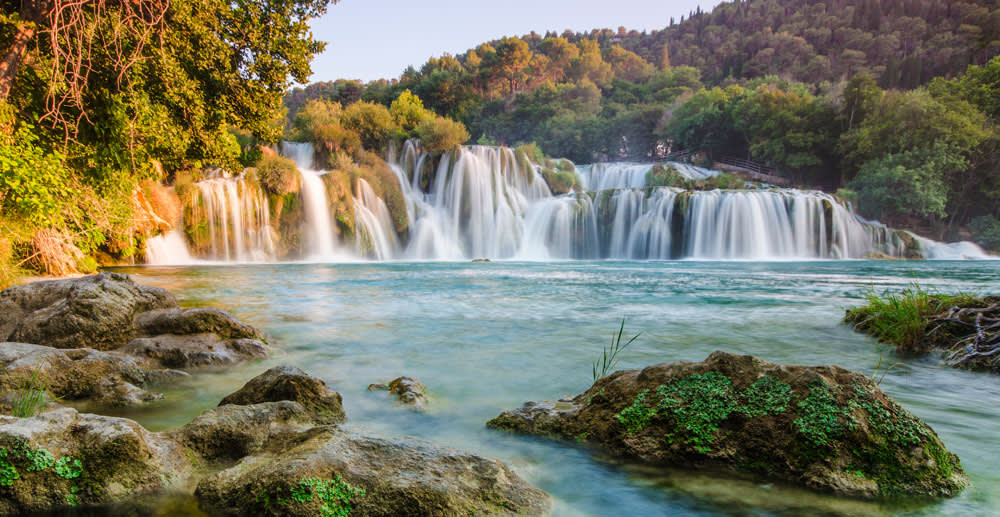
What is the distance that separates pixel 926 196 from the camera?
3097 cm

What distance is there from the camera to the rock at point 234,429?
8.14 feet

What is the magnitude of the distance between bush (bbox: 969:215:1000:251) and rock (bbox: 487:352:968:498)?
4160 cm

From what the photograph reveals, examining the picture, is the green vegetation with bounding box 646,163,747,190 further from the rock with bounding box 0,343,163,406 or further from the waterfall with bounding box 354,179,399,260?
the rock with bounding box 0,343,163,406

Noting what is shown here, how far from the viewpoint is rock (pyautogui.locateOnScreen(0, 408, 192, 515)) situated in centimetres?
187

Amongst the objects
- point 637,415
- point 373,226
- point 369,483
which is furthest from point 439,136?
point 369,483

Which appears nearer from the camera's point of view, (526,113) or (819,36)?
(526,113)

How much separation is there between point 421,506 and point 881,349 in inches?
224

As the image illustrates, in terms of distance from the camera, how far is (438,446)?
7.67 ft

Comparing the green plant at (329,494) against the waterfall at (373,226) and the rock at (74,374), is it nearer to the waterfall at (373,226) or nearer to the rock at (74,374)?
the rock at (74,374)

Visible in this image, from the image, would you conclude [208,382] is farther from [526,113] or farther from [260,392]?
[526,113]

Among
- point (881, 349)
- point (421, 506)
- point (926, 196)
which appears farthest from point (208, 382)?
point (926, 196)

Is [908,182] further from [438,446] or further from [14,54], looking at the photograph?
[14,54]

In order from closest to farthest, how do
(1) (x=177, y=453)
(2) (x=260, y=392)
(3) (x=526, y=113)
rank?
(1) (x=177, y=453) → (2) (x=260, y=392) → (3) (x=526, y=113)

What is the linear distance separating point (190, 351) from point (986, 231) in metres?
44.4
